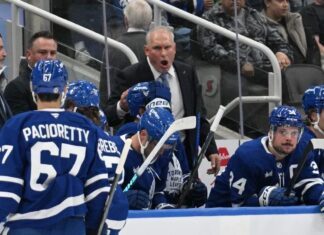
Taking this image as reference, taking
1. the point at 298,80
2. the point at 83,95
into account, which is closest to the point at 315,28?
the point at 298,80

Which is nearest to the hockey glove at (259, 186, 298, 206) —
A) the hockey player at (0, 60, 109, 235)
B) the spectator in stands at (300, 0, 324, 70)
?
the hockey player at (0, 60, 109, 235)

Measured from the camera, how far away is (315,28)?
8.52m

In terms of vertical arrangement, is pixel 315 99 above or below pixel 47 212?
above

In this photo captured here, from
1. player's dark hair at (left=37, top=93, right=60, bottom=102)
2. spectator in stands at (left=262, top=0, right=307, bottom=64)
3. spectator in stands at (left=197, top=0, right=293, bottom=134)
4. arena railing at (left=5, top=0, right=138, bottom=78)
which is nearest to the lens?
player's dark hair at (left=37, top=93, right=60, bottom=102)

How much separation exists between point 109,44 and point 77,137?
2.48 metres

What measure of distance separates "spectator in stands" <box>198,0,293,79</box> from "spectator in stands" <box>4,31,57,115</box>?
1229 mm

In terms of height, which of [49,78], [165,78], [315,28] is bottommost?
[165,78]

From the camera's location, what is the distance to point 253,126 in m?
7.78

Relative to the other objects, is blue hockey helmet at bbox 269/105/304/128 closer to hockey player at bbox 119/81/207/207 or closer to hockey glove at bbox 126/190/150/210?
hockey player at bbox 119/81/207/207

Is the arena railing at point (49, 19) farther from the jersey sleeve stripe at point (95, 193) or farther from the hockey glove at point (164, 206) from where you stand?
the jersey sleeve stripe at point (95, 193)

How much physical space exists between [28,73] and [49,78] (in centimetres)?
172

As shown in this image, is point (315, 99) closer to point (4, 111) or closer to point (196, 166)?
point (196, 166)

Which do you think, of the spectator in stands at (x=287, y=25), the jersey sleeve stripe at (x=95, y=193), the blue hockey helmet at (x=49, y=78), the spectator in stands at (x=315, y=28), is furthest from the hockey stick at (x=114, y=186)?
the spectator in stands at (x=315, y=28)

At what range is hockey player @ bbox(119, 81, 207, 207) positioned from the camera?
21.2ft
